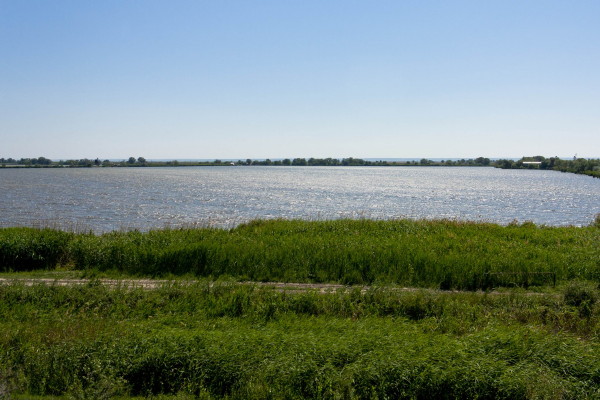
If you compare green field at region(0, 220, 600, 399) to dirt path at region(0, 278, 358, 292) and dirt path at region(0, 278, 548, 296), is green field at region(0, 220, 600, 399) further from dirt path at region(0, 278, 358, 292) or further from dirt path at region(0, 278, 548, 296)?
dirt path at region(0, 278, 358, 292)

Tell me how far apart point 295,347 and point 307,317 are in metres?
3.03

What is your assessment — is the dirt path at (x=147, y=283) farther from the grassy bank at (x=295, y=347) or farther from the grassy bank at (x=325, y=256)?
the grassy bank at (x=295, y=347)

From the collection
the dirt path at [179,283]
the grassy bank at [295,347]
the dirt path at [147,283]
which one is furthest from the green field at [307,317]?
the dirt path at [147,283]

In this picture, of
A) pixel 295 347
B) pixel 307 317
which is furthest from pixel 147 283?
pixel 295 347

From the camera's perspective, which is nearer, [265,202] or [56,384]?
[56,384]

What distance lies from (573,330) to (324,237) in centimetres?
1101

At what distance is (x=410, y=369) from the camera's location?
8.24 m

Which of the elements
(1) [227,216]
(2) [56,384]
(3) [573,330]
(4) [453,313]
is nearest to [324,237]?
(4) [453,313]

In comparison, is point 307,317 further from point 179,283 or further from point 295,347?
point 179,283

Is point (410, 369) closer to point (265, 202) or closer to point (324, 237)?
point (324, 237)

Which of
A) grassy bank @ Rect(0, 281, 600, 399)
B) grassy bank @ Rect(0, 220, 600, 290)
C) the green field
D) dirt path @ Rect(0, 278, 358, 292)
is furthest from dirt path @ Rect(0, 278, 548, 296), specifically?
grassy bank @ Rect(0, 281, 600, 399)

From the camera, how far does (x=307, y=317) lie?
12125 mm

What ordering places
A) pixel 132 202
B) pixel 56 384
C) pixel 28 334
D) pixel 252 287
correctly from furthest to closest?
pixel 132 202 → pixel 252 287 → pixel 28 334 → pixel 56 384

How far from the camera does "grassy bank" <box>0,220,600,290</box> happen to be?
15.9 meters
